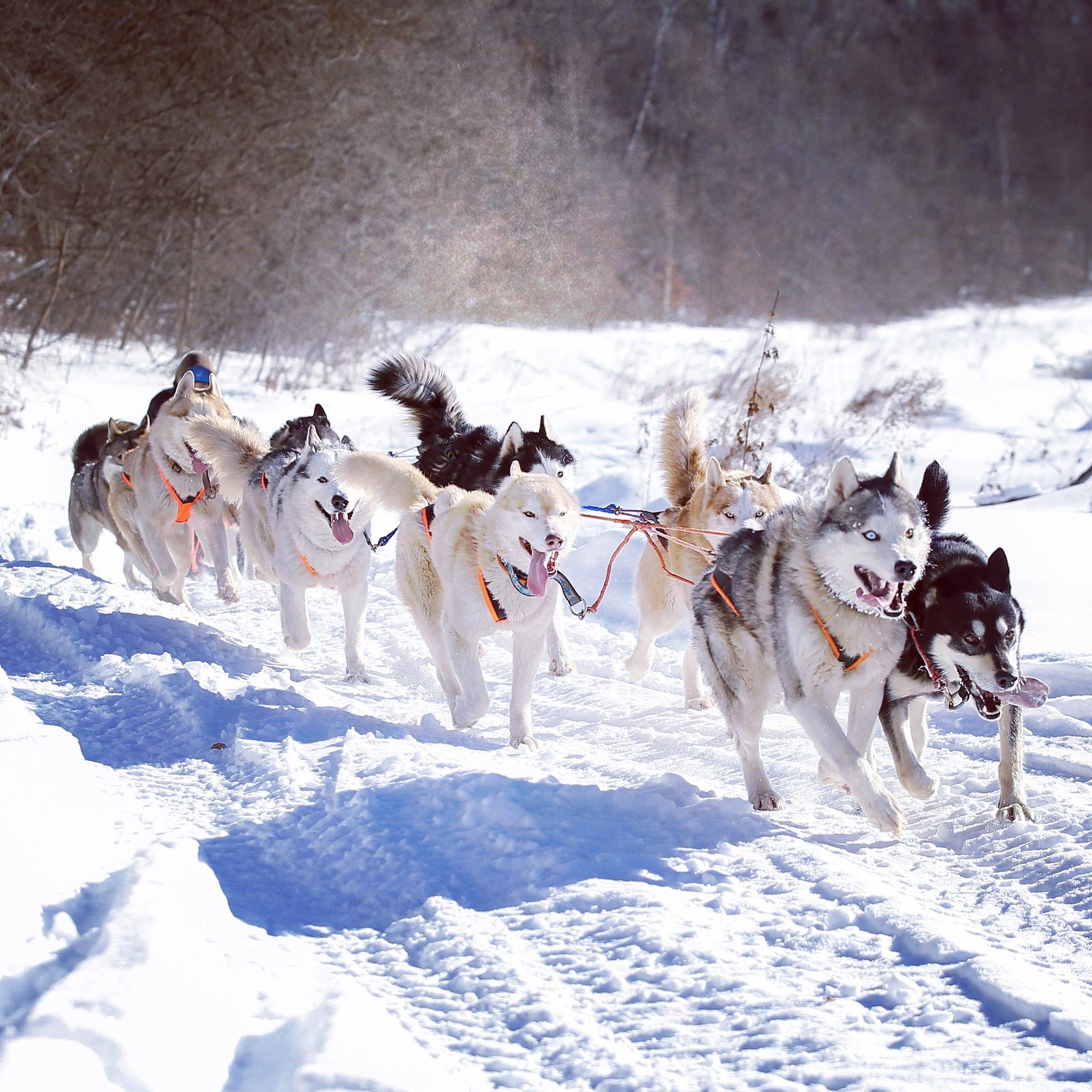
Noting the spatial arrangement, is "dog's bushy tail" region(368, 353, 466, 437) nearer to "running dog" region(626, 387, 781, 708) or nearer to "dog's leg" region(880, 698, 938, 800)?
"running dog" region(626, 387, 781, 708)

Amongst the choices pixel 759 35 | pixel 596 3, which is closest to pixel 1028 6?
pixel 759 35

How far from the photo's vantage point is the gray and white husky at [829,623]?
10.2ft

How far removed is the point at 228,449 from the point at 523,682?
94.5 inches

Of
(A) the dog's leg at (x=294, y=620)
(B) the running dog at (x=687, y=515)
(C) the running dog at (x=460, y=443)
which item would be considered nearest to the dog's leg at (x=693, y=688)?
(B) the running dog at (x=687, y=515)

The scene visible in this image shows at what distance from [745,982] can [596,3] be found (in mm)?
21472

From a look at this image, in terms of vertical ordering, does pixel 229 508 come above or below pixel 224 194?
below

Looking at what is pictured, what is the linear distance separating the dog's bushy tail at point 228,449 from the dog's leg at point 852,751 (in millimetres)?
3292

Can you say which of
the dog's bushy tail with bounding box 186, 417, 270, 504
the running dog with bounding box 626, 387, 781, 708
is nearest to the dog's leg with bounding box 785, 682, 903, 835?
the running dog with bounding box 626, 387, 781, 708

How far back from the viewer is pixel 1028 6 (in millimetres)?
27734

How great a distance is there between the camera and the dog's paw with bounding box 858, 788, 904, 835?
3014mm

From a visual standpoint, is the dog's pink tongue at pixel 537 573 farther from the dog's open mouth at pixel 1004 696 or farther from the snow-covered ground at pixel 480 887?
the dog's open mouth at pixel 1004 696

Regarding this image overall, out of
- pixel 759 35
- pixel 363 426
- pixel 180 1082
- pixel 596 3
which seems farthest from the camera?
pixel 759 35

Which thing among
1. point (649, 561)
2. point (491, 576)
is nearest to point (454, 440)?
point (649, 561)

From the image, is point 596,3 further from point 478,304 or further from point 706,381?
point 706,381
